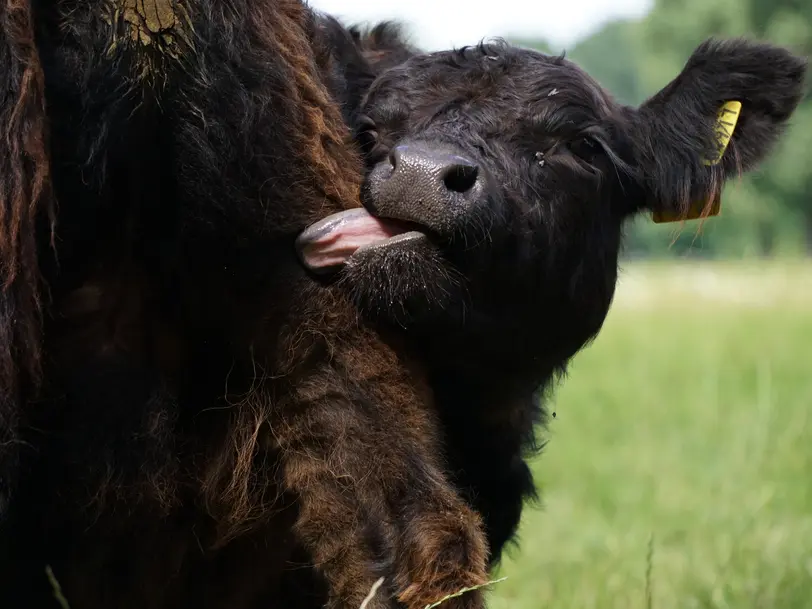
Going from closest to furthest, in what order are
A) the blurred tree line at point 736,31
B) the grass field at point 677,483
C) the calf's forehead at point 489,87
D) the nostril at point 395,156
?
the nostril at point 395,156
the calf's forehead at point 489,87
the grass field at point 677,483
the blurred tree line at point 736,31

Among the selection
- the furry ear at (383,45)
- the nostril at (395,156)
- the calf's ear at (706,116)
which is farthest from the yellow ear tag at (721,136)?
the nostril at (395,156)

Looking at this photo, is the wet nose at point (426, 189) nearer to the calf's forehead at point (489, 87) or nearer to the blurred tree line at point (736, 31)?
the calf's forehead at point (489, 87)

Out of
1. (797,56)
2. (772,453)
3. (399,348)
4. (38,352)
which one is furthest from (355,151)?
(772,453)

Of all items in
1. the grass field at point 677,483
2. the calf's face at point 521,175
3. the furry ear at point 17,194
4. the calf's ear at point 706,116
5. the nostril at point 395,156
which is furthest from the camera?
the grass field at point 677,483

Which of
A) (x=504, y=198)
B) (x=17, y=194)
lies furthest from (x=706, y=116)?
(x=17, y=194)

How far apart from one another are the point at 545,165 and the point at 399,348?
805 mm

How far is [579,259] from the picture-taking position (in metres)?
3.17

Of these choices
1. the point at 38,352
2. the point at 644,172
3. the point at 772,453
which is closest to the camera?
the point at 38,352

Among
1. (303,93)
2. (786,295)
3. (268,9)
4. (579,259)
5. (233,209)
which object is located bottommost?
(786,295)

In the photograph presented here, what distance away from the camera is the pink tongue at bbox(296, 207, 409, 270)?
8.05 feet

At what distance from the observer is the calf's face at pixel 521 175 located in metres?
2.63

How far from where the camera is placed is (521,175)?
3023 millimetres

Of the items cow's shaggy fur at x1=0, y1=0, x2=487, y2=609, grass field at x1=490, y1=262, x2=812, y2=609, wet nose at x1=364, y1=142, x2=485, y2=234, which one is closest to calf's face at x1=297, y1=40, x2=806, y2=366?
wet nose at x1=364, y1=142, x2=485, y2=234

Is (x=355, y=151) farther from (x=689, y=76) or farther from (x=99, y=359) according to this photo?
(x=689, y=76)
